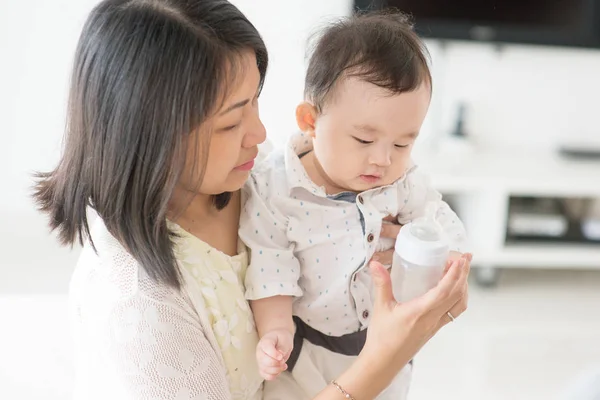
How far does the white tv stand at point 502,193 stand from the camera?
8.63 ft

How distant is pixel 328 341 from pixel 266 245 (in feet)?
0.78

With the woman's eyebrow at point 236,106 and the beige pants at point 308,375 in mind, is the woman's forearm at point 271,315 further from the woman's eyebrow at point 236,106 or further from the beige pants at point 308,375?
the woman's eyebrow at point 236,106

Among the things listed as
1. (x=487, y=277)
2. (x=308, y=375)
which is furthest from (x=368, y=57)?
(x=487, y=277)

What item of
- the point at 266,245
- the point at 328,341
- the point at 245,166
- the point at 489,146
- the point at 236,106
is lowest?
the point at 489,146

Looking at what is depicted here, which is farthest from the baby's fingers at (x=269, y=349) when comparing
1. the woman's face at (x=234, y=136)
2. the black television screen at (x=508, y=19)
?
the black television screen at (x=508, y=19)

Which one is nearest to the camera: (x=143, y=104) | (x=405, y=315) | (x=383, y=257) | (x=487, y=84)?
(x=143, y=104)

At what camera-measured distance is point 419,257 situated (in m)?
1.00

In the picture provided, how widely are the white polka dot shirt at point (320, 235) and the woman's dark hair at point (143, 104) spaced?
0.79 feet

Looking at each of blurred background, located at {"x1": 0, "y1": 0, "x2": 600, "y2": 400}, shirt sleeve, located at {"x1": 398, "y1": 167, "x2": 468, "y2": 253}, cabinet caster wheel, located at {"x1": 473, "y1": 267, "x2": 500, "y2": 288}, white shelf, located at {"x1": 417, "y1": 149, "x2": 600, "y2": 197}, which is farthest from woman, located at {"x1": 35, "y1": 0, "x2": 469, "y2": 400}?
cabinet caster wheel, located at {"x1": 473, "y1": 267, "x2": 500, "y2": 288}

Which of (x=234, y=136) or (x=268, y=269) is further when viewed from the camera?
(x=268, y=269)

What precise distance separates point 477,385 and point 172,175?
1616 mm

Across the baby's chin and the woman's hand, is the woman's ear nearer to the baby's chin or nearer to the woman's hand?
the baby's chin

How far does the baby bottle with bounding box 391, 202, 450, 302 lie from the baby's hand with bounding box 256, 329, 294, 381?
202mm

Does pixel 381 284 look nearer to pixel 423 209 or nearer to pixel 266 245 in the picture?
pixel 266 245
